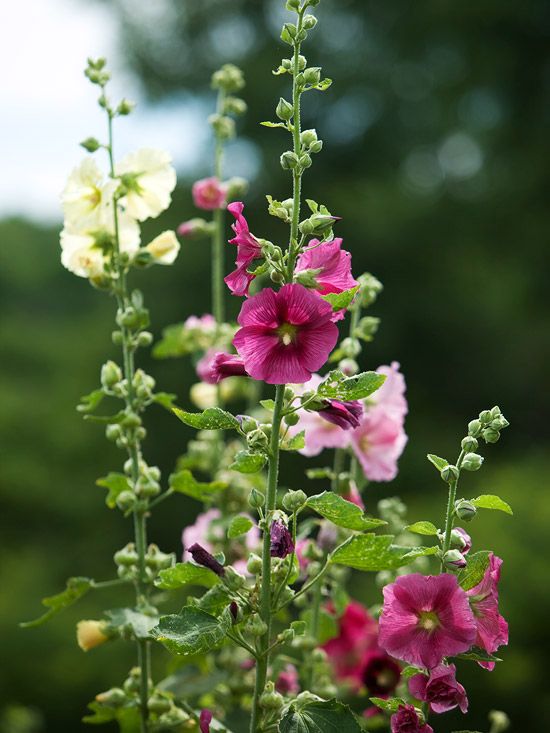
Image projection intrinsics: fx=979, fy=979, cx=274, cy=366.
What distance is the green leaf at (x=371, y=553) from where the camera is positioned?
0.51 metres

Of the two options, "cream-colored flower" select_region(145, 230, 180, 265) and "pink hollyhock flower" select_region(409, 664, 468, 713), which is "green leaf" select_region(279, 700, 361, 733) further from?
"cream-colored flower" select_region(145, 230, 180, 265)

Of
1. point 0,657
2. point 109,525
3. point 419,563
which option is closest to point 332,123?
point 109,525

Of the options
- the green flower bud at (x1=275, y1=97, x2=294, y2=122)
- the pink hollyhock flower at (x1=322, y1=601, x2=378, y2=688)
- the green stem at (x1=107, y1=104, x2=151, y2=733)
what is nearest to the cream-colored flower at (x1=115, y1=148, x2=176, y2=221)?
the green stem at (x1=107, y1=104, x2=151, y2=733)

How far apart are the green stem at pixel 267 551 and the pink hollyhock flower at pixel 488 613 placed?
11cm

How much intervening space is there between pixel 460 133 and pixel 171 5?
180 cm

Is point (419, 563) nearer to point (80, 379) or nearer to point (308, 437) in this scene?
point (308, 437)

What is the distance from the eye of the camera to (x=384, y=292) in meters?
4.10

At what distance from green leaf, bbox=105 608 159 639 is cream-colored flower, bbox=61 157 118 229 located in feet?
0.87

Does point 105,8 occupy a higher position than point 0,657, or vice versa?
point 105,8

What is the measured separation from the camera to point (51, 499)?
3631mm

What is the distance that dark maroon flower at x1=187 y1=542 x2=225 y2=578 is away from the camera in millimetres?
526

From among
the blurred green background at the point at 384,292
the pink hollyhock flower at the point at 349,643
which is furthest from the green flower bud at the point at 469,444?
the blurred green background at the point at 384,292

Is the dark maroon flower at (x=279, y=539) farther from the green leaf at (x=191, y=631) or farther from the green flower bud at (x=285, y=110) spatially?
the green flower bud at (x=285, y=110)

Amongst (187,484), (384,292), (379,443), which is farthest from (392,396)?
(384,292)
